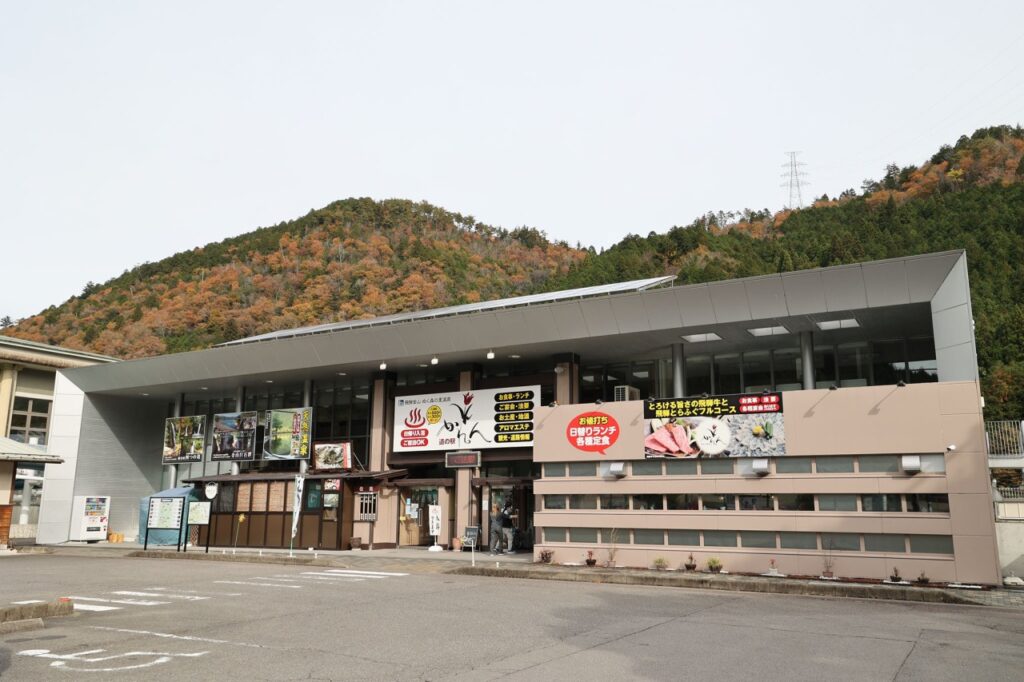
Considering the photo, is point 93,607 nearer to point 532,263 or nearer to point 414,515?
point 414,515

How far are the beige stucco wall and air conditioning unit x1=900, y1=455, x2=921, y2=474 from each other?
173 mm

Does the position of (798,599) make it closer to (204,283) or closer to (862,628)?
(862,628)

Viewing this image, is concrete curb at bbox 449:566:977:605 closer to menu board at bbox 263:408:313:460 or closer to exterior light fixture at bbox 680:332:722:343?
exterior light fixture at bbox 680:332:722:343

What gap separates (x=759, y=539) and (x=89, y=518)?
3171 centimetres

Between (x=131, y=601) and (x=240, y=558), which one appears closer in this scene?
(x=131, y=601)

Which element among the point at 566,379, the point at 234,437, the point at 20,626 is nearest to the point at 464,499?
the point at 566,379

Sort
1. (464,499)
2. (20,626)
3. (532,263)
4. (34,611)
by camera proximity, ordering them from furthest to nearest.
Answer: (532,263) < (464,499) < (34,611) < (20,626)

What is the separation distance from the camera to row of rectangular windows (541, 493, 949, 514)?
19.2 meters

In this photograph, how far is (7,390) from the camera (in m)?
39.7

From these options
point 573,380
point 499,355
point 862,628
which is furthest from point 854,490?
point 499,355

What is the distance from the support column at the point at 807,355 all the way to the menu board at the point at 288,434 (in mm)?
20845

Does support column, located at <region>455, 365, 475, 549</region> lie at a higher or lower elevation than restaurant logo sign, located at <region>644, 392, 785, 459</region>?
lower

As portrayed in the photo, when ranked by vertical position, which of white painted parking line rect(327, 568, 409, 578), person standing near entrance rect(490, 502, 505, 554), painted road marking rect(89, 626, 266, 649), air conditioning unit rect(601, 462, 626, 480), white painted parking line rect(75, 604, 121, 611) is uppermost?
air conditioning unit rect(601, 462, 626, 480)

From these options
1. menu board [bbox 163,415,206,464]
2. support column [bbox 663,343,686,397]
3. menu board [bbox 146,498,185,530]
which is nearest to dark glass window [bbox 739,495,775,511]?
support column [bbox 663,343,686,397]
